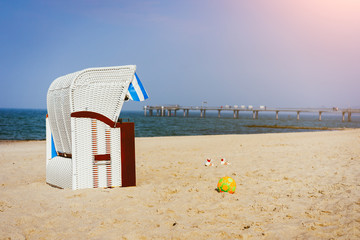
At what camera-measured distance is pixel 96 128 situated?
5.09m

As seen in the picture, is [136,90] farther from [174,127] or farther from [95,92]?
[174,127]

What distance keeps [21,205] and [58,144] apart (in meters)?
1.53

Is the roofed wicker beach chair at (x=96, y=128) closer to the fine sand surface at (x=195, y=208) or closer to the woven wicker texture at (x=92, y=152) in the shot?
the woven wicker texture at (x=92, y=152)

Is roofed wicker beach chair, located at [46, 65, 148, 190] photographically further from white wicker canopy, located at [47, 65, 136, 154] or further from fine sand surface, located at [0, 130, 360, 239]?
fine sand surface, located at [0, 130, 360, 239]

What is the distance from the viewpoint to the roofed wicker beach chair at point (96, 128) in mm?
5012

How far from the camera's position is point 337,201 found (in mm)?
4379

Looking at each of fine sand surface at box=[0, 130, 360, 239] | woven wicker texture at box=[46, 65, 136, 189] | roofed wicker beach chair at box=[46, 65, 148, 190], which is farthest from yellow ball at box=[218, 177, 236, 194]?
woven wicker texture at box=[46, 65, 136, 189]

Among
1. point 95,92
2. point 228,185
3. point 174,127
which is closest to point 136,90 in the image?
point 95,92

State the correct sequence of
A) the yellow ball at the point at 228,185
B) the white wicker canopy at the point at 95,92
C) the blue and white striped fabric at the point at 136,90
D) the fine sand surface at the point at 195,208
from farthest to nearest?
the blue and white striped fabric at the point at 136,90 → the white wicker canopy at the point at 95,92 → the yellow ball at the point at 228,185 → the fine sand surface at the point at 195,208

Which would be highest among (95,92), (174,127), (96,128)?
(95,92)

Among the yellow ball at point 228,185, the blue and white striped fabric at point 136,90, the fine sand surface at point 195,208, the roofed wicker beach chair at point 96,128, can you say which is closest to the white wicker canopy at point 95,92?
the roofed wicker beach chair at point 96,128

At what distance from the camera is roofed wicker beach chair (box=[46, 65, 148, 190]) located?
5012 mm

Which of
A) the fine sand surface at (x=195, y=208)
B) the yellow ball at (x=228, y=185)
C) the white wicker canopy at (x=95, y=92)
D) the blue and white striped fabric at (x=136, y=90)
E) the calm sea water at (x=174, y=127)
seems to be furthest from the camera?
the calm sea water at (x=174, y=127)

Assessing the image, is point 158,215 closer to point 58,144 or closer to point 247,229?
point 247,229
